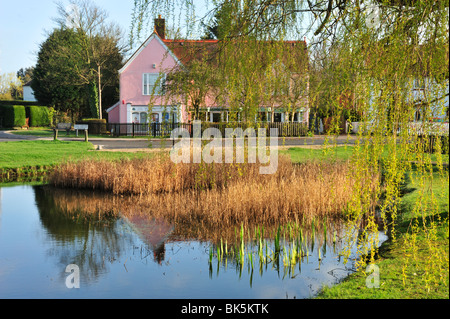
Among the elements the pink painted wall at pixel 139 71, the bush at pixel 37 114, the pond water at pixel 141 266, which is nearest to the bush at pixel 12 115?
the bush at pixel 37 114

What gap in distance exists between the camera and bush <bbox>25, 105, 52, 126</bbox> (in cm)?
3716

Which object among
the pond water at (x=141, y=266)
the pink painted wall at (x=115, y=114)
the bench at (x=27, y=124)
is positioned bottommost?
the pond water at (x=141, y=266)

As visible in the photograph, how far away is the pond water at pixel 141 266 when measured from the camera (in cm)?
576

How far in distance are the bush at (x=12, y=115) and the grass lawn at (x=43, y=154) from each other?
17.0 meters

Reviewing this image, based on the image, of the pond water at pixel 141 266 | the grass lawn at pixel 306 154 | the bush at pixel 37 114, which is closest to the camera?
the pond water at pixel 141 266

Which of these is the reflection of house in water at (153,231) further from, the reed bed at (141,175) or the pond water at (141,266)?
the reed bed at (141,175)

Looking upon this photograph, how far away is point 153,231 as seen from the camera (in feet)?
27.5

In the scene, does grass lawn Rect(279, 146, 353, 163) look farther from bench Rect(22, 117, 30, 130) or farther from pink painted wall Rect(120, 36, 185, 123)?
bench Rect(22, 117, 30, 130)

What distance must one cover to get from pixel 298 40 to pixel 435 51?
152 cm

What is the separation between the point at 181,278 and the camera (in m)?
6.21

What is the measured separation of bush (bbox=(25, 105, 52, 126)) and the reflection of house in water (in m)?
30.6

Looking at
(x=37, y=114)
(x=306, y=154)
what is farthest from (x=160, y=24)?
(x=37, y=114)

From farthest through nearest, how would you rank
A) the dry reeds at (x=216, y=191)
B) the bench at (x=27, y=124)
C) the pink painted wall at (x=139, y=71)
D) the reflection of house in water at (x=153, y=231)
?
the bench at (x=27, y=124) < the pink painted wall at (x=139, y=71) < the dry reeds at (x=216, y=191) < the reflection of house in water at (x=153, y=231)
